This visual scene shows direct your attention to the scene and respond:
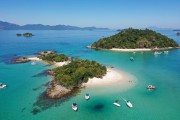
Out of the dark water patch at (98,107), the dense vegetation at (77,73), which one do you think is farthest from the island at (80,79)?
the dark water patch at (98,107)

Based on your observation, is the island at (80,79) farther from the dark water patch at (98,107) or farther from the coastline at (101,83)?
the dark water patch at (98,107)

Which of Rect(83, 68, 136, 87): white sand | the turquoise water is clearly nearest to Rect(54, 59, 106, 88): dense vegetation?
Rect(83, 68, 136, 87): white sand

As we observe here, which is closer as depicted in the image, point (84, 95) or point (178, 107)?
point (178, 107)

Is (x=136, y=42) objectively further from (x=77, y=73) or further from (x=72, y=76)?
(x=72, y=76)

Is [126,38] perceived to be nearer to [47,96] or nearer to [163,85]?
[163,85]

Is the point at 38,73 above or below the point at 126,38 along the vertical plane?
below

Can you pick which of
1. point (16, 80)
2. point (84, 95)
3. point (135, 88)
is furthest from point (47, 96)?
point (135, 88)

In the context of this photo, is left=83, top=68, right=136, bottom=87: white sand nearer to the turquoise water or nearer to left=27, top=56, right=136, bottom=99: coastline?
left=27, top=56, right=136, bottom=99: coastline
